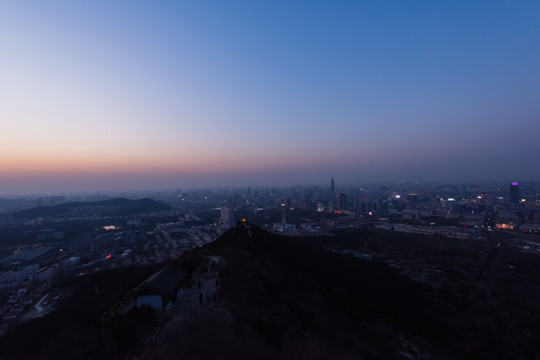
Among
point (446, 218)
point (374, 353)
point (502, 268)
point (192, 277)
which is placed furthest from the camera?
point (446, 218)

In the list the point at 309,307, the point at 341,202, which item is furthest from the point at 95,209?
the point at 309,307

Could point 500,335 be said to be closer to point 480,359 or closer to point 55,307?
point 480,359

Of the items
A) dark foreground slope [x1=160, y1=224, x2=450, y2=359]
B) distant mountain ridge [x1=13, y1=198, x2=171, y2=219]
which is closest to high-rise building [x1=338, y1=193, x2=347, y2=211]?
dark foreground slope [x1=160, y1=224, x2=450, y2=359]

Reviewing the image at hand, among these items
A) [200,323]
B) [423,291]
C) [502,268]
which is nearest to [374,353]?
[200,323]

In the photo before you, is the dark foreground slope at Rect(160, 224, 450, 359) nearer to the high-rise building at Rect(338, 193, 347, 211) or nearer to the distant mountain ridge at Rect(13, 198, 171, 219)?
the high-rise building at Rect(338, 193, 347, 211)

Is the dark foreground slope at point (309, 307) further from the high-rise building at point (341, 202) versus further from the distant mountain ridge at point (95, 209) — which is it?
the distant mountain ridge at point (95, 209)

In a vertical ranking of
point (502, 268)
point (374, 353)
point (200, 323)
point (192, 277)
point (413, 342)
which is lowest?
point (502, 268)
